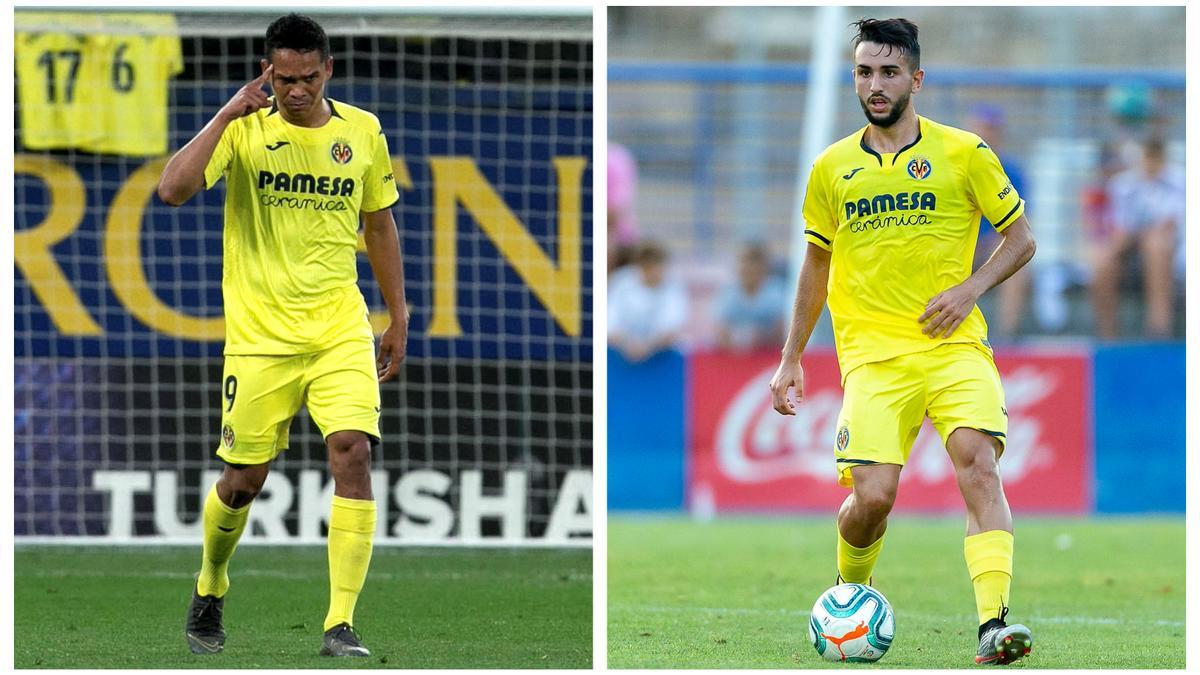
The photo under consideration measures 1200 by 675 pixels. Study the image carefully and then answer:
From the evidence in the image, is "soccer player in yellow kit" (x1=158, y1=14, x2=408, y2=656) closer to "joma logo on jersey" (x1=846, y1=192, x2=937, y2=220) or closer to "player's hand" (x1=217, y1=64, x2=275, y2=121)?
"player's hand" (x1=217, y1=64, x2=275, y2=121)

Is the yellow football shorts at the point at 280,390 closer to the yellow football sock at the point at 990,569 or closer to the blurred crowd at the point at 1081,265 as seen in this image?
the yellow football sock at the point at 990,569

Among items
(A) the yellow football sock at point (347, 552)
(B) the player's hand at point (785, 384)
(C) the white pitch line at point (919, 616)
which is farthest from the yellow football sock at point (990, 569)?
(A) the yellow football sock at point (347, 552)

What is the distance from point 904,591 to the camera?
27.4 ft

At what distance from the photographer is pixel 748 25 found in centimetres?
1988

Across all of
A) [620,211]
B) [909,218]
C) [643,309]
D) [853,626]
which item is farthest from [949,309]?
[620,211]

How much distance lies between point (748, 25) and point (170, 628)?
46.9 feet

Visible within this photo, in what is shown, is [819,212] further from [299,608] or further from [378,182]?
[299,608]

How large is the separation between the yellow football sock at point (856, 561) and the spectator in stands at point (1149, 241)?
980 centimetres

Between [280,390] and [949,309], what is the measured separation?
224 centimetres

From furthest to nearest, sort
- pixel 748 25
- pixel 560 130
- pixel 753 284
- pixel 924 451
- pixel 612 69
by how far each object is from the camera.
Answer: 1. pixel 748 25
2. pixel 612 69
3. pixel 753 284
4. pixel 924 451
5. pixel 560 130

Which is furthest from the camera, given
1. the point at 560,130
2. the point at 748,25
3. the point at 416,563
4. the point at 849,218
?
the point at 748,25

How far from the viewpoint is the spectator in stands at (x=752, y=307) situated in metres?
14.6

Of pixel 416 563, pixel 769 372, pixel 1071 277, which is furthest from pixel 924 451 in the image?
pixel 416 563

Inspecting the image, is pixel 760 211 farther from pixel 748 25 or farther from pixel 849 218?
pixel 849 218
